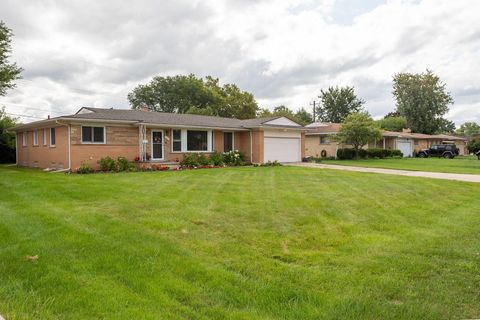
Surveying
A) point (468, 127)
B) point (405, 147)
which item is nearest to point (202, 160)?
point (405, 147)

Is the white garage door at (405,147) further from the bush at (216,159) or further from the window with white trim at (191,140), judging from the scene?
the window with white trim at (191,140)

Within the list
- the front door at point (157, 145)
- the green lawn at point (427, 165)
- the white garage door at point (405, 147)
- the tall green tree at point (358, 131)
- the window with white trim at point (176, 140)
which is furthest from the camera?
the white garage door at point (405, 147)

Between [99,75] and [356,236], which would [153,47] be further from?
[356,236]

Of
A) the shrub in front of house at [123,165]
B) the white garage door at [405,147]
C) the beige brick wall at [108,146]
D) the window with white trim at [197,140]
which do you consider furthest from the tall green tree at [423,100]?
the shrub in front of house at [123,165]

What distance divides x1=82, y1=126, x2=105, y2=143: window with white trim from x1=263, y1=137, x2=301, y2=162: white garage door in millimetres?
10307

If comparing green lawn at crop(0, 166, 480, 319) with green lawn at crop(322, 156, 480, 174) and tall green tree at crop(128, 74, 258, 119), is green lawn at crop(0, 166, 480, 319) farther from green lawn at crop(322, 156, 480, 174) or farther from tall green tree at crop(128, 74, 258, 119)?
tall green tree at crop(128, 74, 258, 119)

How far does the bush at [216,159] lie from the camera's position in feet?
70.0

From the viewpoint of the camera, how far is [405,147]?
134 ft

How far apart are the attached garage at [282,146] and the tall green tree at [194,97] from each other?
2295 cm

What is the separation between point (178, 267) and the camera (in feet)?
14.0

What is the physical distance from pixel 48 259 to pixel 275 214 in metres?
4.14

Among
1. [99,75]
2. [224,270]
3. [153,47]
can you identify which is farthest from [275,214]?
[99,75]

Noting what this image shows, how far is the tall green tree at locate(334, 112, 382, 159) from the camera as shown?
94.8 ft

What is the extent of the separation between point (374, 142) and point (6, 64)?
101ft
